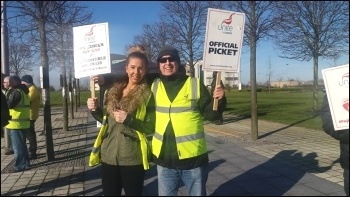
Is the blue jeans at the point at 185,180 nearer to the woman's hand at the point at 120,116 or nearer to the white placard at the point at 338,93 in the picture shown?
the woman's hand at the point at 120,116

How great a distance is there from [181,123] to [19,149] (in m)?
4.79

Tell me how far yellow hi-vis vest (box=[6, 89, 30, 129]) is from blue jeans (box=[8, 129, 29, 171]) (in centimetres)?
10

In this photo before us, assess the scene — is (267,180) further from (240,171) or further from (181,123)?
(181,123)

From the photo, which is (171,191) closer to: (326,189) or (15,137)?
(326,189)

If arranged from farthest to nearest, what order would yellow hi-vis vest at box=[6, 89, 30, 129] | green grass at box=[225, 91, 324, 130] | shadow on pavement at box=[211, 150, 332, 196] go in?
green grass at box=[225, 91, 324, 130] < yellow hi-vis vest at box=[6, 89, 30, 129] < shadow on pavement at box=[211, 150, 332, 196]

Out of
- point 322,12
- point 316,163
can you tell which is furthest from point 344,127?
Answer: point 322,12

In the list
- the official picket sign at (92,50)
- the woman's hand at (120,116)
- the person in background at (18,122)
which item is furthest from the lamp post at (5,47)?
the woman's hand at (120,116)

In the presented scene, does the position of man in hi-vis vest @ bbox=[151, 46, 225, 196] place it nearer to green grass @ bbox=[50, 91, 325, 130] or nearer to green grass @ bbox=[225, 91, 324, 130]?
green grass @ bbox=[50, 91, 325, 130]

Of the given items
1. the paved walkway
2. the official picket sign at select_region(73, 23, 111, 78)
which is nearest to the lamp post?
the paved walkway

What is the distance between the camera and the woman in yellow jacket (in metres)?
3.31

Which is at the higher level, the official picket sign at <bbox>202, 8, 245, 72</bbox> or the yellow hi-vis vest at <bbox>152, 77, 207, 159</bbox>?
the official picket sign at <bbox>202, 8, 245, 72</bbox>

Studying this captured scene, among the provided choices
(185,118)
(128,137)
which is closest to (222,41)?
(185,118)

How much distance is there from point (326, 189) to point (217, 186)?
1.57 metres

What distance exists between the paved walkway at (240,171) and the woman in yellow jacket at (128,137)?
1.99 m
